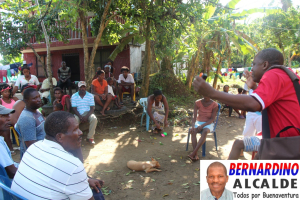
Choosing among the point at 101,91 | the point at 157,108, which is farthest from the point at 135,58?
the point at 157,108

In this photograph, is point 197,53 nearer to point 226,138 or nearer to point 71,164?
point 226,138

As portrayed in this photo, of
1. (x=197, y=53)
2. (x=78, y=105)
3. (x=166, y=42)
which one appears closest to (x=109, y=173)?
(x=78, y=105)

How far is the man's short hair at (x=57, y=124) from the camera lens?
1829 millimetres

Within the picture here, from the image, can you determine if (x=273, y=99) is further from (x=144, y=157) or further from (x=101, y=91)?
(x=101, y=91)

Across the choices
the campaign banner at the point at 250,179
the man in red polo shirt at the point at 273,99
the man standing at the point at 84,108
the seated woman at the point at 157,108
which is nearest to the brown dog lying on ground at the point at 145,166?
the man standing at the point at 84,108

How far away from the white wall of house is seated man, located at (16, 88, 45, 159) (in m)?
9.19

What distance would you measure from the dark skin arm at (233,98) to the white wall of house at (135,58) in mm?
10709

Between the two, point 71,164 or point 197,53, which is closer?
point 71,164

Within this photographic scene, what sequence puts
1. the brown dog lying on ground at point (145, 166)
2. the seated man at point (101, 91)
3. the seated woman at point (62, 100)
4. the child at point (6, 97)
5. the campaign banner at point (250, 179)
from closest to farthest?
the campaign banner at point (250, 179)
the brown dog lying on ground at point (145, 166)
the child at point (6, 97)
the seated woman at point (62, 100)
the seated man at point (101, 91)

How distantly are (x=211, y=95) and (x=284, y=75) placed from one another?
578mm

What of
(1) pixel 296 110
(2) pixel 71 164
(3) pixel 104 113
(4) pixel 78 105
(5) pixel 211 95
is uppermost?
(5) pixel 211 95

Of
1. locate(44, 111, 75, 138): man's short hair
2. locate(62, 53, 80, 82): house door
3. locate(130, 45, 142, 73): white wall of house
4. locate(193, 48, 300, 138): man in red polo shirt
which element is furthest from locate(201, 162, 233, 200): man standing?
locate(62, 53, 80, 82): house door

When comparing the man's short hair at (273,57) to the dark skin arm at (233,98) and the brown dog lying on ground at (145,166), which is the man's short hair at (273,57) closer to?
the dark skin arm at (233,98)

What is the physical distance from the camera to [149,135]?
6676mm
